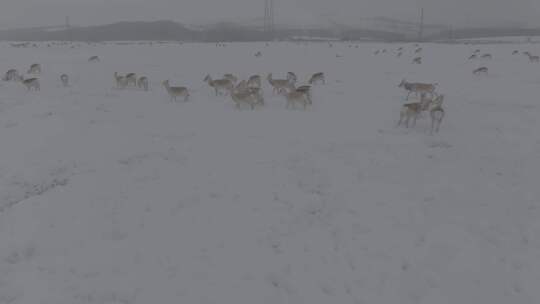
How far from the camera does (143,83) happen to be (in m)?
19.0

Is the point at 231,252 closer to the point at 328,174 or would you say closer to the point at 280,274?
the point at 280,274

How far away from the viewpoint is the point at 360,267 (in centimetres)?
650

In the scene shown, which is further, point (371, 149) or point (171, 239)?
point (371, 149)

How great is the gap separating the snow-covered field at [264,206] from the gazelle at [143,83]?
3.93m

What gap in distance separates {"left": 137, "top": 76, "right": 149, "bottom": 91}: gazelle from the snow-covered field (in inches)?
155

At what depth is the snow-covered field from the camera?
→ 609 centimetres

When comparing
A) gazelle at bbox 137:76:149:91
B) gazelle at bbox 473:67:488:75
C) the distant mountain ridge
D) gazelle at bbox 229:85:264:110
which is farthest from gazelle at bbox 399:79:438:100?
the distant mountain ridge

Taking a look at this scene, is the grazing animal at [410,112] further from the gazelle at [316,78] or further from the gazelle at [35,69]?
the gazelle at [35,69]

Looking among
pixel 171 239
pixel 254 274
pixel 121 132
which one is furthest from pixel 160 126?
pixel 254 274

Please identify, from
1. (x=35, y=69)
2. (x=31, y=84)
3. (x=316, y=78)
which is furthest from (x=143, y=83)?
(x=35, y=69)

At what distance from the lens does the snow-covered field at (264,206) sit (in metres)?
6.09

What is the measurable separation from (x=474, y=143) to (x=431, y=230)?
17.3ft

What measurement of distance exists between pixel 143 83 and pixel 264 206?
13142mm

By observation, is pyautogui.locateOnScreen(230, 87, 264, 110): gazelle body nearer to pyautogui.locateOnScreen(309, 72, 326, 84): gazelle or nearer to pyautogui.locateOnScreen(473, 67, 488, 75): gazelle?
pyautogui.locateOnScreen(309, 72, 326, 84): gazelle
